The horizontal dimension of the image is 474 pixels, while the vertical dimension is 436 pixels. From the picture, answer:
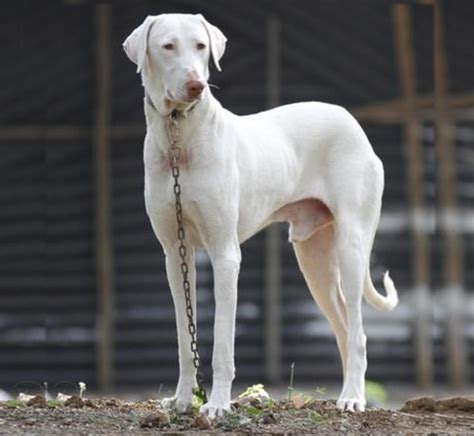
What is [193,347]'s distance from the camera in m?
7.45

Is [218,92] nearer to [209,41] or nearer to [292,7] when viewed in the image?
[292,7]

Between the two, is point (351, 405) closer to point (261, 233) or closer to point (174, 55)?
point (174, 55)

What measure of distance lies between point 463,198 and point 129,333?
11.3 feet

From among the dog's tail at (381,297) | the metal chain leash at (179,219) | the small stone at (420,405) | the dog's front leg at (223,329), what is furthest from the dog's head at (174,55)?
the small stone at (420,405)

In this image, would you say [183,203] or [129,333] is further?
[129,333]

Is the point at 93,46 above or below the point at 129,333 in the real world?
above

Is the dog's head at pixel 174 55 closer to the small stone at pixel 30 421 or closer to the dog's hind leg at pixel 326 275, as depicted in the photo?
the dog's hind leg at pixel 326 275

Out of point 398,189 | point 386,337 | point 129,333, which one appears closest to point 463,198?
point 398,189

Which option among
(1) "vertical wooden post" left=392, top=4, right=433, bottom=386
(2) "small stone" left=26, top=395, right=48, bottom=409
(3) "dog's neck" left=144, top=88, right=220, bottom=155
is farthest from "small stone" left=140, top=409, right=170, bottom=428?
(1) "vertical wooden post" left=392, top=4, right=433, bottom=386

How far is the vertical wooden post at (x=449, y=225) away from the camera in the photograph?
1412cm

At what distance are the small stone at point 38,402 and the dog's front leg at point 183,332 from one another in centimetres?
84

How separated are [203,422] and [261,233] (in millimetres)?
7086

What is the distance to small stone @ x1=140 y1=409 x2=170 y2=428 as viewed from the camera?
7.26m

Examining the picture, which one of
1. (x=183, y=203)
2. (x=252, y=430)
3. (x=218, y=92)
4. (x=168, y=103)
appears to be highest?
(x=218, y=92)
